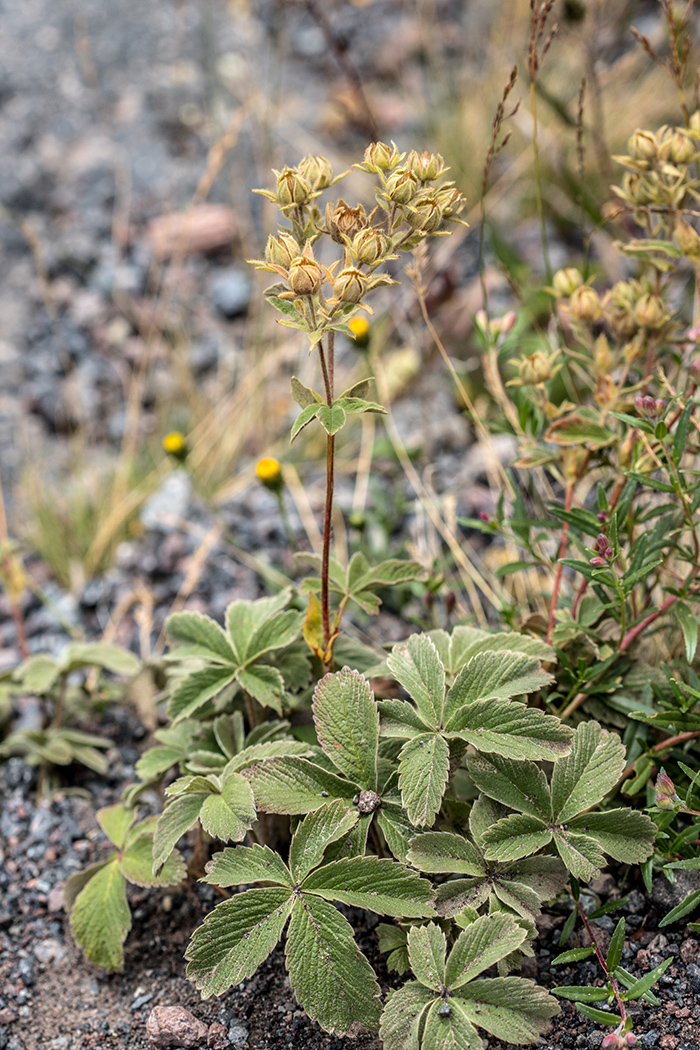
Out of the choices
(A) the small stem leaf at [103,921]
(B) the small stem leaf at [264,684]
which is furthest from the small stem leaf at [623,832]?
(A) the small stem leaf at [103,921]

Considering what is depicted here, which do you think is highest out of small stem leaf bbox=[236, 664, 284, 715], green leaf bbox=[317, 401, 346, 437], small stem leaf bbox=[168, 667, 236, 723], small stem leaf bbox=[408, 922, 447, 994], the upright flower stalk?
the upright flower stalk

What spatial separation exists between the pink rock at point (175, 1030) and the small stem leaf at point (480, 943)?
14.2 inches

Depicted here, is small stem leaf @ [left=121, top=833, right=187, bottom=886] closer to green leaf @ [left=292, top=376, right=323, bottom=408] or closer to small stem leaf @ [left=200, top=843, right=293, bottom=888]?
small stem leaf @ [left=200, top=843, right=293, bottom=888]

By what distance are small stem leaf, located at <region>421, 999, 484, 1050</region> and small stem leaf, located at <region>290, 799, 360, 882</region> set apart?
0.20m

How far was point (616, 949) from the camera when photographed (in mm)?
1020

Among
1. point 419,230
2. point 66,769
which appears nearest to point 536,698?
point 419,230

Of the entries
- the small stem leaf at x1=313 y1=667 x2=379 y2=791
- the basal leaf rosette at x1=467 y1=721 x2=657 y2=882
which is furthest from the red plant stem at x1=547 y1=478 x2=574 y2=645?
the small stem leaf at x1=313 y1=667 x2=379 y2=791

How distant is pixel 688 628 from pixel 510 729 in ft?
0.96

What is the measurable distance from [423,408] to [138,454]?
918mm

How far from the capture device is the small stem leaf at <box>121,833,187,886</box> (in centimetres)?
117

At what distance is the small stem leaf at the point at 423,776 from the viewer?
3.30ft

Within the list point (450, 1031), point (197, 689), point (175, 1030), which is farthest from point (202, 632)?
point (450, 1031)

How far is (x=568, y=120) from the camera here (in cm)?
217

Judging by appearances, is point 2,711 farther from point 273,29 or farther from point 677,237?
point 273,29
